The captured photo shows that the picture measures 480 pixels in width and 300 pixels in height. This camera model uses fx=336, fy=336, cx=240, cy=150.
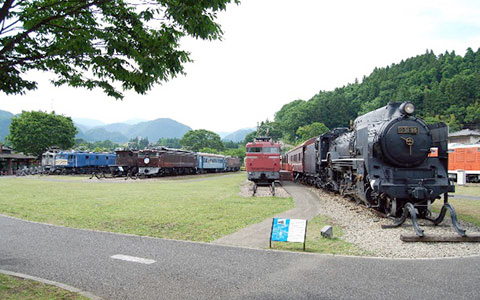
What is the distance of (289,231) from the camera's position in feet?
25.8

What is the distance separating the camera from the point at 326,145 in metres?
20.8

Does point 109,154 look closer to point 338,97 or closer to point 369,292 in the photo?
point 369,292

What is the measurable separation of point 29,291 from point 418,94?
115 metres

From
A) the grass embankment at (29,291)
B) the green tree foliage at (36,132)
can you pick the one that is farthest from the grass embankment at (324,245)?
the green tree foliage at (36,132)

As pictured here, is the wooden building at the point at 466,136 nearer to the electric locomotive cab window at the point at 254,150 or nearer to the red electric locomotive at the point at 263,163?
the red electric locomotive at the point at 263,163

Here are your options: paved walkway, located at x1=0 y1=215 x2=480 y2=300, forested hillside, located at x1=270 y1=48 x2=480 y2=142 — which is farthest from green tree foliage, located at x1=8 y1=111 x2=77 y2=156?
forested hillside, located at x1=270 y1=48 x2=480 y2=142

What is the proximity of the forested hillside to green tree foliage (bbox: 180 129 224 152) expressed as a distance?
27005 millimetres

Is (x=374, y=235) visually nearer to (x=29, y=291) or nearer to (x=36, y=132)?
(x=29, y=291)

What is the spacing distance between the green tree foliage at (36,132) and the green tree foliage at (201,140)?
7700 cm

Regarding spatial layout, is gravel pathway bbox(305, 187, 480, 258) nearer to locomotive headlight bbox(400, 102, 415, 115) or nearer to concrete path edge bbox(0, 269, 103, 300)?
locomotive headlight bbox(400, 102, 415, 115)

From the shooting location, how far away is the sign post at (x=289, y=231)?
7723 millimetres

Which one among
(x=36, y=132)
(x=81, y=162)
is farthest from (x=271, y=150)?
(x=36, y=132)

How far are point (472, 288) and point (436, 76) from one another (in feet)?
423

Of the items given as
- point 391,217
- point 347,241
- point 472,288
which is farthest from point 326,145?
point 472,288
